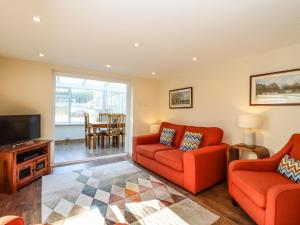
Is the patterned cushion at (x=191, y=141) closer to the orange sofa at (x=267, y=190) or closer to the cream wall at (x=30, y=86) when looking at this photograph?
the orange sofa at (x=267, y=190)

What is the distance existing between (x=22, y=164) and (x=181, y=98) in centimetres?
345

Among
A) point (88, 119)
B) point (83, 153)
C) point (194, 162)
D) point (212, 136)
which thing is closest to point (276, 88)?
point (212, 136)

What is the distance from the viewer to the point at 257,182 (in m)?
1.78

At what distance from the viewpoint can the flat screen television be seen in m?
2.60

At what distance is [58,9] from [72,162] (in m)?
3.20

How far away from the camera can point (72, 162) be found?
12.5ft

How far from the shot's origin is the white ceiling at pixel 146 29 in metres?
1.58

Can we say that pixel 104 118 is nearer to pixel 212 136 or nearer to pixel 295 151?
pixel 212 136

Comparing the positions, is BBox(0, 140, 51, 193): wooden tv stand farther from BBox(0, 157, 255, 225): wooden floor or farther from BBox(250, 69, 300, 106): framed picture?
BBox(250, 69, 300, 106): framed picture

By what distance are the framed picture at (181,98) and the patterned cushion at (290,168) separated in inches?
84.8

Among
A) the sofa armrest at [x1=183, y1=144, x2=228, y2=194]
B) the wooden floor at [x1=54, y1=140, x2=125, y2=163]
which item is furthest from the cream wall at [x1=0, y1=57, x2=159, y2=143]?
the sofa armrest at [x1=183, y1=144, x2=228, y2=194]

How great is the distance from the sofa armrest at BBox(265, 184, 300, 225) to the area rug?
63 centimetres

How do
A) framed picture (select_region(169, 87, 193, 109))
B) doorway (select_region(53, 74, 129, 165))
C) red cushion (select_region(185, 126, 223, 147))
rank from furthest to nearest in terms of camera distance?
doorway (select_region(53, 74, 129, 165)) < framed picture (select_region(169, 87, 193, 109)) < red cushion (select_region(185, 126, 223, 147))

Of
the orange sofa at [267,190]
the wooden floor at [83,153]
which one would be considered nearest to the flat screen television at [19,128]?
the wooden floor at [83,153]
